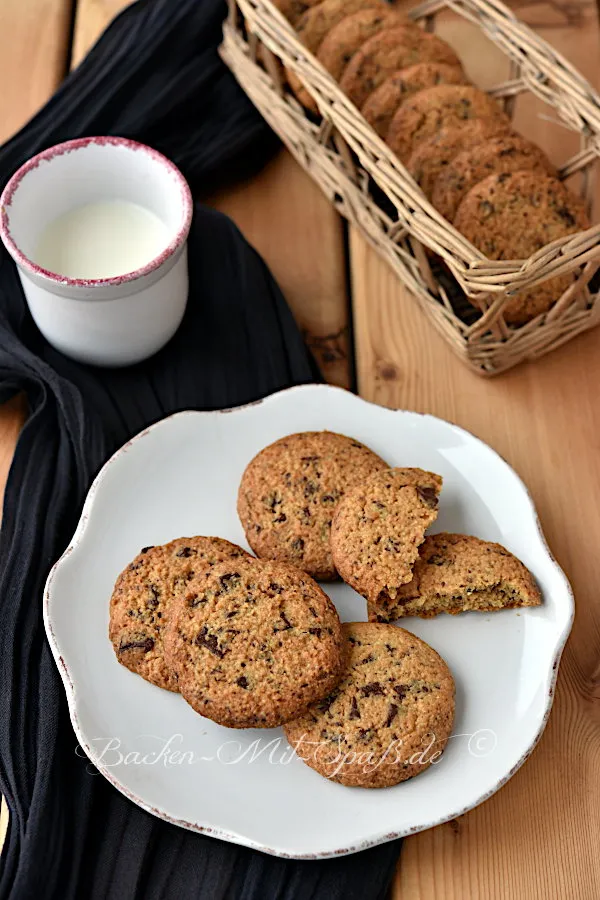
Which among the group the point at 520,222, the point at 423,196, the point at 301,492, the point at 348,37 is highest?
the point at 348,37

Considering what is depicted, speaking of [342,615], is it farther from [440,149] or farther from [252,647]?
[440,149]

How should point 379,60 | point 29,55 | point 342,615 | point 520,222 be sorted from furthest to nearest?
1. point 29,55
2. point 379,60
3. point 520,222
4. point 342,615

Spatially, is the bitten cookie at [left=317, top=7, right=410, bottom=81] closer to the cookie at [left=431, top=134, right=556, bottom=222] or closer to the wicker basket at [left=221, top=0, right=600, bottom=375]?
the wicker basket at [left=221, top=0, right=600, bottom=375]

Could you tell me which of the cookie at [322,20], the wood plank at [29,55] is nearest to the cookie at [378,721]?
the cookie at [322,20]

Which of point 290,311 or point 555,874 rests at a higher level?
point 290,311

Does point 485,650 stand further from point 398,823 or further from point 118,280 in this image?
point 118,280

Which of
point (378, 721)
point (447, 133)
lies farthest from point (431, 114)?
point (378, 721)

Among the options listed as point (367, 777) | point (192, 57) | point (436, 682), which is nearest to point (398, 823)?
point (367, 777)
